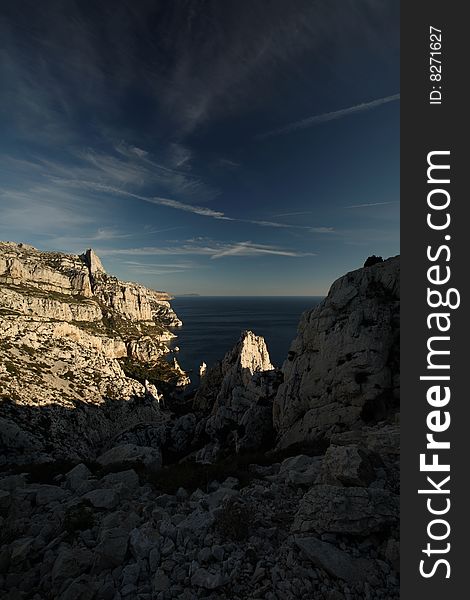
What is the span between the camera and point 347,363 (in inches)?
838

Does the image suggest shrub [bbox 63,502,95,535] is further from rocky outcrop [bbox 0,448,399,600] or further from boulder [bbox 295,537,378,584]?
boulder [bbox 295,537,378,584]

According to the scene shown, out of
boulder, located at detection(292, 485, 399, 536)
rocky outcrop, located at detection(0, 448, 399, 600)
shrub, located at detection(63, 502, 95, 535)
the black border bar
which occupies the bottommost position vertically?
shrub, located at detection(63, 502, 95, 535)

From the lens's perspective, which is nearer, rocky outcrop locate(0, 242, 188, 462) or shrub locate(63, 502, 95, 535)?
shrub locate(63, 502, 95, 535)

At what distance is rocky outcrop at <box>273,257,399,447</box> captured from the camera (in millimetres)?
19578

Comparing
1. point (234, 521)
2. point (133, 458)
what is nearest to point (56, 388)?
point (133, 458)

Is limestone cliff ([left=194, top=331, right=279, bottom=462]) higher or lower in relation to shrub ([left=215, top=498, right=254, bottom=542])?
lower

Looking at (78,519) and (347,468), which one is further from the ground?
(347,468)

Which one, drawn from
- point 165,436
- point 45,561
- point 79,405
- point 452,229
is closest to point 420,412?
point 452,229

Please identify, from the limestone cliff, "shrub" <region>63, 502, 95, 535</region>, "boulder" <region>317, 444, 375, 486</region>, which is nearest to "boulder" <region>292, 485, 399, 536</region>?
"boulder" <region>317, 444, 375, 486</region>

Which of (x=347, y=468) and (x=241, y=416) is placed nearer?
(x=347, y=468)

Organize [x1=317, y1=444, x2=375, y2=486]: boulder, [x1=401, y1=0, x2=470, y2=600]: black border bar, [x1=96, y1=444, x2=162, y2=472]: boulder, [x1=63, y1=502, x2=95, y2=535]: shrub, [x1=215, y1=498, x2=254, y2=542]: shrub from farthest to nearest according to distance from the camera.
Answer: [x1=96, y1=444, x2=162, y2=472]: boulder < [x1=317, y1=444, x2=375, y2=486]: boulder < [x1=63, y1=502, x2=95, y2=535]: shrub < [x1=215, y1=498, x2=254, y2=542]: shrub < [x1=401, y1=0, x2=470, y2=600]: black border bar

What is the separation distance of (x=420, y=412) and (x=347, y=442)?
1113 cm

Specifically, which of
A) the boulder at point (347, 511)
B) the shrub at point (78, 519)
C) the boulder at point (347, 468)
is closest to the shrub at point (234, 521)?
the boulder at point (347, 511)

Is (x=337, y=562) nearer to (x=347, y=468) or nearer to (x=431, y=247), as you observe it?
(x=347, y=468)
